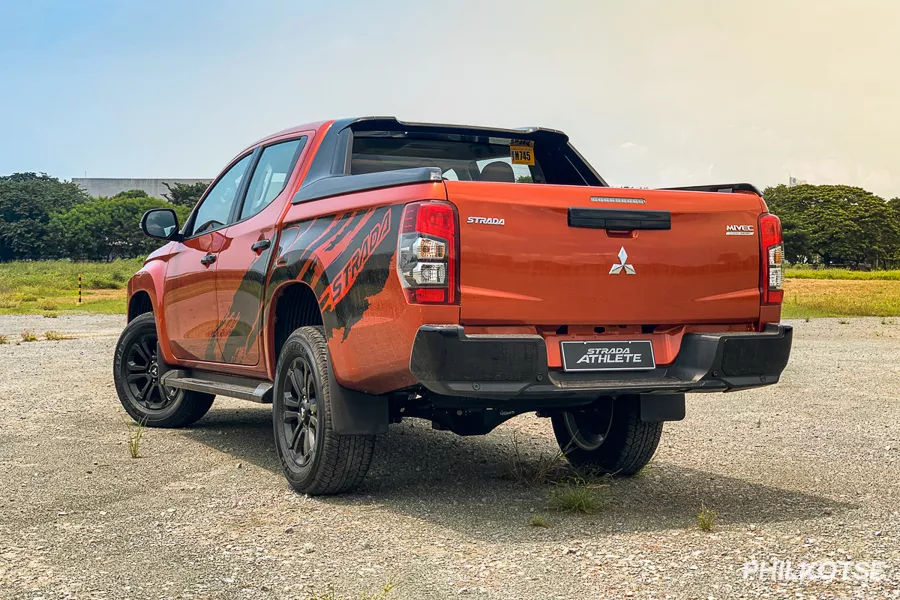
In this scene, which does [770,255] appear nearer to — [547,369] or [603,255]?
[603,255]

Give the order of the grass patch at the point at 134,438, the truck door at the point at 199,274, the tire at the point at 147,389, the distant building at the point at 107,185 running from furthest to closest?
the distant building at the point at 107,185
the tire at the point at 147,389
the truck door at the point at 199,274
the grass patch at the point at 134,438

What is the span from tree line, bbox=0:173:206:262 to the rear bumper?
3644 inches

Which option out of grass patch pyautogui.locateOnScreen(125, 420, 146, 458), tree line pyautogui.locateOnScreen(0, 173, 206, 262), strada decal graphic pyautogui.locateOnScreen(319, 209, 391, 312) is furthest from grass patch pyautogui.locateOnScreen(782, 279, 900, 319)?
tree line pyautogui.locateOnScreen(0, 173, 206, 262)

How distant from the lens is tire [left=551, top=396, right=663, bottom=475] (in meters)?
6.16

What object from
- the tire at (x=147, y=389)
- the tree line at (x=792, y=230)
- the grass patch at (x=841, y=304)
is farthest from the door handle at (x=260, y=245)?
the tree line at (x=792, y=230)

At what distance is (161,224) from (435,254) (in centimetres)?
383

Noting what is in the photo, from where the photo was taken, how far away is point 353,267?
5.06 meters

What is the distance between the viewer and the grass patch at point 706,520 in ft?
15.8

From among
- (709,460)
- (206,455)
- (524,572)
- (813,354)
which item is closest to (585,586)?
(524,572)

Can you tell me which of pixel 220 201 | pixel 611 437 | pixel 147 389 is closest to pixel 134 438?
pixel 147 389

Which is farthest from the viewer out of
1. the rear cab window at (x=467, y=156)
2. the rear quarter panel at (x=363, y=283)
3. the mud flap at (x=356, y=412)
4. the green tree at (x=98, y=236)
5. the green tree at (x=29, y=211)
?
the green tree at (x=29, y=211)

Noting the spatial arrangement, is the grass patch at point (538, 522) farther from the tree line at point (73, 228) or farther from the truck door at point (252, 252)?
the tree line at point (73, 228)

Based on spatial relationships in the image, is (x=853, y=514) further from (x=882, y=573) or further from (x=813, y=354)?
Answer: (x=813, y=354)

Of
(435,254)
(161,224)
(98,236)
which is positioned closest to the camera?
(435,254)
